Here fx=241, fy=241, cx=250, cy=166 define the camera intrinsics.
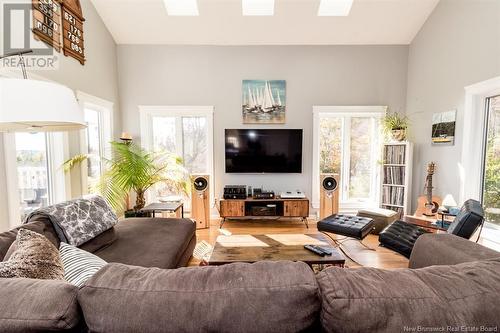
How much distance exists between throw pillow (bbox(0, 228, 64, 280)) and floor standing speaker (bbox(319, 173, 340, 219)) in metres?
3.49

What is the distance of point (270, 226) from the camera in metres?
3.95

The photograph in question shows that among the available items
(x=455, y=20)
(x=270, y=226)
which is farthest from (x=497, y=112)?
(x=270, y=226)

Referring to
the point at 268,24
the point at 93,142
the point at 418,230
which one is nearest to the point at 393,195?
the point at 418,230

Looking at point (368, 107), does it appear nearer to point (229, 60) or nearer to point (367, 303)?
point (229, 60)

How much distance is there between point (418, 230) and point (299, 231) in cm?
163

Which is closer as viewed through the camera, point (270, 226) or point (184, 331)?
point (184, 331)

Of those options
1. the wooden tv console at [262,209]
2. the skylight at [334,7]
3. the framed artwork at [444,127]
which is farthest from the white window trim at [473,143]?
the wooden tv console at [262,209]

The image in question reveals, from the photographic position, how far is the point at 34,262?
963 mm

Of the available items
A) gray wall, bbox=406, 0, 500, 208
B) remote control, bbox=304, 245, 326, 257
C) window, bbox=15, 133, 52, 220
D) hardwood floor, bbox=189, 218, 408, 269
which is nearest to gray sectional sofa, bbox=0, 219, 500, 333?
remote control, bbox=304, 245, 326, 257

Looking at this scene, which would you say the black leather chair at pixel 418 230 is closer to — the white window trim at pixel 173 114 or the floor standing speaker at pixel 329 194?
the floor standing speaker at pixel 329 194

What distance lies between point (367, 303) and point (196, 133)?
3927 mm

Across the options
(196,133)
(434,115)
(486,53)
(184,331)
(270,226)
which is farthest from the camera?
(196,133)

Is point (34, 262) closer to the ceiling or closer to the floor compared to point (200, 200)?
closer to the ceiling

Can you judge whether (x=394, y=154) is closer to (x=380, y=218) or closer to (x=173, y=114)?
(x=380, y=218)
